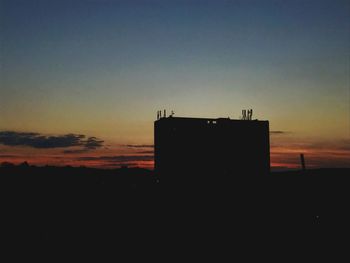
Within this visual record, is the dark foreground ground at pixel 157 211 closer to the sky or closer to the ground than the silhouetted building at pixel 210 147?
closer to the ground

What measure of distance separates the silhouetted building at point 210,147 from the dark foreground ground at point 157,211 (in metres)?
7.79

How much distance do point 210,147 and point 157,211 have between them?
74.5 ft

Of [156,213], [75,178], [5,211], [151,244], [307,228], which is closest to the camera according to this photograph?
[151,244]

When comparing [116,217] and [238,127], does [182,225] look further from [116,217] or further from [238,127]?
[238,127]

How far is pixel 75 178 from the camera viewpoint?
156 ft

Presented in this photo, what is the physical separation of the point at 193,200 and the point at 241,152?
1974 centimetres

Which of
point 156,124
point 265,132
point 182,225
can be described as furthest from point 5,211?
point 265,132

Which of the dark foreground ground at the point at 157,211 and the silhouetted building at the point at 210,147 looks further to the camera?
the silhouetted building at the point at 210,147

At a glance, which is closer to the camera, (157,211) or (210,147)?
(157,211)

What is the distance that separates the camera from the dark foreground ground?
90.1 feet

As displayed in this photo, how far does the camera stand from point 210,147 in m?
54.8

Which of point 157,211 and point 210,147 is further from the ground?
point 210,147

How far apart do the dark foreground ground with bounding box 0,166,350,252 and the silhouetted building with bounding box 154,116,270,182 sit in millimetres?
7792

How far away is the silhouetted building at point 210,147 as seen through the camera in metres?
52.8
